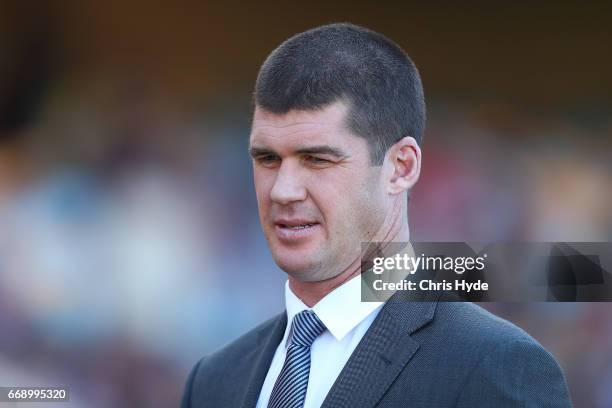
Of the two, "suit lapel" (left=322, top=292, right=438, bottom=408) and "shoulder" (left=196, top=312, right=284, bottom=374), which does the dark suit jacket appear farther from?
"shoulder" (left=196, top=312, right=284, bottom=374)

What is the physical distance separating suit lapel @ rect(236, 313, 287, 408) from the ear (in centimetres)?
41

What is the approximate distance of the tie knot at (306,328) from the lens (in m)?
1.82

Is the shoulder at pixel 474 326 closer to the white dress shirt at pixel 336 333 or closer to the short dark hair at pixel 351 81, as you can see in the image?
the white dress shirt at pixel 336 333

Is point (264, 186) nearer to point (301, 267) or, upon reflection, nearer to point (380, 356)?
point (301, 267)

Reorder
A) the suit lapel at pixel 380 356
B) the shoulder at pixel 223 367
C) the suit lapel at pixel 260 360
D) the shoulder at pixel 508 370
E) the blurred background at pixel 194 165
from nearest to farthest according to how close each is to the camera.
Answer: the shoulder at pixel 508 370 < the suit lapel at pixel 380 356 < the suit lapel at pixel 260 360 < the shoulder at pixel 223 367 < the blurred background at pixel 194 165

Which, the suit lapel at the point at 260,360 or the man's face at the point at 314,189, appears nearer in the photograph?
the man's face at the point at 314,189

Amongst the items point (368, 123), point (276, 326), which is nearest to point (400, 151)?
point (368, 123)

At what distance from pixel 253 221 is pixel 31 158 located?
1144 mm

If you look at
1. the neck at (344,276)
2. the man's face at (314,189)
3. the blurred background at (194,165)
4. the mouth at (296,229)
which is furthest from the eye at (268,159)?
the blurred background at (194,165)

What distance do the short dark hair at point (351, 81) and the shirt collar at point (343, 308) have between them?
253 millimetres

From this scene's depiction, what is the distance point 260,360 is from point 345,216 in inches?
16.1

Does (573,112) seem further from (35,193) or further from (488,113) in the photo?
(35,193)

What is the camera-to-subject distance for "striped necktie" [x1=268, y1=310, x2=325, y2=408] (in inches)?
69.8

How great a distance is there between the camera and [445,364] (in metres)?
1.66
